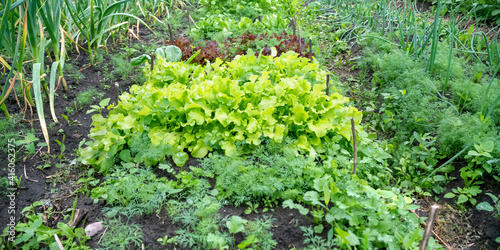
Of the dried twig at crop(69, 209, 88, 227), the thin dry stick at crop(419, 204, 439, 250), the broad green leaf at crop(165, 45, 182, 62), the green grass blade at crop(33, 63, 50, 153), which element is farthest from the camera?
the broad green leaf at crop(165, 45, 182, 62)

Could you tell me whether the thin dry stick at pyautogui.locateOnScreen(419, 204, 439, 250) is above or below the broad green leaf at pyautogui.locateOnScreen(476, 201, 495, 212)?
above

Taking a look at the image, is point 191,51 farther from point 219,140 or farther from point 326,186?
point 326,186

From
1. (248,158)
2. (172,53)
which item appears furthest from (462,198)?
(172,53)

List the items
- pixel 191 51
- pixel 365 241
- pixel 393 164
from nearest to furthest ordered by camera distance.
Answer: pixel 365 241
pixel 393 164
pixel 191 51

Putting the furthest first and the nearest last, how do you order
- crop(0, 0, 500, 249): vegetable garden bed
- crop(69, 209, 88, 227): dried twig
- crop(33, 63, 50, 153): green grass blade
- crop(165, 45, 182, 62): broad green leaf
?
crop(165, 45, 182, 62): broad green leaf
crop(33, 63, 50, 153): green grass blade
crop(69, 209, 88, 227): dried twig
crop(0, 0, 500, 249): vegetable garden bed

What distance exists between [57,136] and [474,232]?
341cm

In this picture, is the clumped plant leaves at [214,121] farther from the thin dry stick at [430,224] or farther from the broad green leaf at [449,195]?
the thin dry stick at [430,224]

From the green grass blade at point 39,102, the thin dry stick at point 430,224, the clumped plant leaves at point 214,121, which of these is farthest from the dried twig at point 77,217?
the thin dry stick at point 430,224

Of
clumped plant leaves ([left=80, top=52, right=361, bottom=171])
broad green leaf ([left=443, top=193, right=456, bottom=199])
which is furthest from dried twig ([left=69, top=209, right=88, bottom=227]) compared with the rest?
broad green leaf ([left=443, top=193, right=456, bottom=199])

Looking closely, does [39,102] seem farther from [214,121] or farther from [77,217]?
[214,121]

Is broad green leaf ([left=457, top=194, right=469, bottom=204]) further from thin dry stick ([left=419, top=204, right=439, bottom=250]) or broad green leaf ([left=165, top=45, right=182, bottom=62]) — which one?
broad green leaf ([left=165, top=45, right=182, bottom=62])

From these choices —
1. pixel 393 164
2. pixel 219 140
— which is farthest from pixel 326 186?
pixel 393 164

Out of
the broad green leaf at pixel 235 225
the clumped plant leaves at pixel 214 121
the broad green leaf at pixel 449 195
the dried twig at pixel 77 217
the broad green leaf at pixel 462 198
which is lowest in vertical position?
the broad green leaf at pixel 449 195

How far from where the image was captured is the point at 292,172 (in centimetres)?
215
